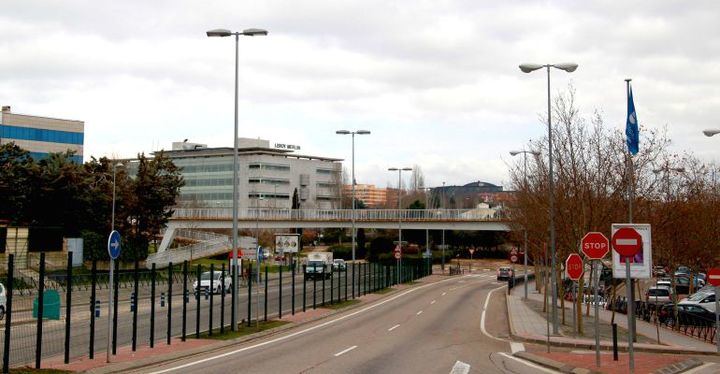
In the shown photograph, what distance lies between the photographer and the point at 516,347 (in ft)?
80.6

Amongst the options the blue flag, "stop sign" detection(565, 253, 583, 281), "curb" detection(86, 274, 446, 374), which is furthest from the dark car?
"curb" detection(86, 274, 446, 374)

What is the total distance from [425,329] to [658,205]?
12.3 metres

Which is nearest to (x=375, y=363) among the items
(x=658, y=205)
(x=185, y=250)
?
(x=658, y=205)

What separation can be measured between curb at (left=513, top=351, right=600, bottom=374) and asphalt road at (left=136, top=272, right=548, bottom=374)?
428 millimetres

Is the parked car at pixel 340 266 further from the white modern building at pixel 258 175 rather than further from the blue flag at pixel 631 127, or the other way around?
the white modern building at pixel 258 175

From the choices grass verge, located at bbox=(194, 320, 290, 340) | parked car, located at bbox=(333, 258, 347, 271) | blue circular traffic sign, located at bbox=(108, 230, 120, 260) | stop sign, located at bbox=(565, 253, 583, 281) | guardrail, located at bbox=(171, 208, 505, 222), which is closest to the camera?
blue circular traffic sign, located at bbox=(108, 230, 120, 260)

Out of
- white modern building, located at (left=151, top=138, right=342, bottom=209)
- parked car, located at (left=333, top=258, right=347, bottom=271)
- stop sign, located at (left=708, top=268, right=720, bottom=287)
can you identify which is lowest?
parked car, located at (left=333, top=258, right=347, bottom=271)

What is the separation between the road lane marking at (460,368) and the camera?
18139mm

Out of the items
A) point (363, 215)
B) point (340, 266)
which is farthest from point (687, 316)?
point (363, 215)

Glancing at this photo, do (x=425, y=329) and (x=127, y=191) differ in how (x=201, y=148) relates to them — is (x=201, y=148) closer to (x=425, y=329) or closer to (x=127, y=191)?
(x=127, y=191)

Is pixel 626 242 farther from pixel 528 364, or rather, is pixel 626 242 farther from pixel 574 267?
pixel 574 267

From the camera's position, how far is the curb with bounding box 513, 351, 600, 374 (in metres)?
18.3

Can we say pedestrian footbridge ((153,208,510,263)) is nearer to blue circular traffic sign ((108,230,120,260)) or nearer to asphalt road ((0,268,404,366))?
asphalt road ((0,268,404,366))

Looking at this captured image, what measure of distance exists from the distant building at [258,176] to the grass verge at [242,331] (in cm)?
11150
